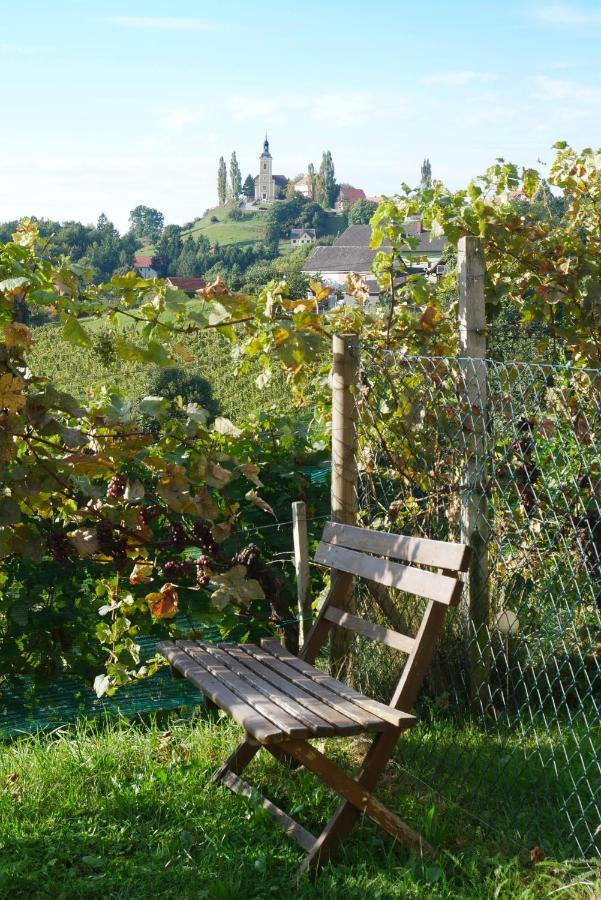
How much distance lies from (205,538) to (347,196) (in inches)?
5862

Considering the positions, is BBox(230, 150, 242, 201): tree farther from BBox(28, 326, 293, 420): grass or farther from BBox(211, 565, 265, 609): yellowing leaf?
BBox(211, 565, 265, 609): yellowing leaf

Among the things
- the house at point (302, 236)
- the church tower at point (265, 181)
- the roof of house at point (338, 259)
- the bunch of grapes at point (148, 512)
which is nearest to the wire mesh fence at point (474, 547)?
the bunch of grapes at point (148, 512)

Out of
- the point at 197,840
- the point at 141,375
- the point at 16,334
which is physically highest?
the point at 16,334

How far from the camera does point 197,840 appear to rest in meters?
3.03

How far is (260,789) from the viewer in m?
3.35

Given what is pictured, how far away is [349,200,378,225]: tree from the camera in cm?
12039

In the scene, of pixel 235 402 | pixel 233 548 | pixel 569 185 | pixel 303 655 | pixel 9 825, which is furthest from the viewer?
pixel 235 402

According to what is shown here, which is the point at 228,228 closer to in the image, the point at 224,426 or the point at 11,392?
the point at 224,426

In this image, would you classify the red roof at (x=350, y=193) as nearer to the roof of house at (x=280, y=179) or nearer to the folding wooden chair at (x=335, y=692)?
the roof of house at (x=280, y=179)

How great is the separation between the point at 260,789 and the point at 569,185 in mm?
3920

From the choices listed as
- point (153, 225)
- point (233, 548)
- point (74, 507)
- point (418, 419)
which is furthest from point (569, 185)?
point (153, 225)

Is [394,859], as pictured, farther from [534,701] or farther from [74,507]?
[74,507]

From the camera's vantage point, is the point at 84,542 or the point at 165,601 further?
the point at 165,601

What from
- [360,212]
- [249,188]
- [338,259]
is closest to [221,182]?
[249,188]
